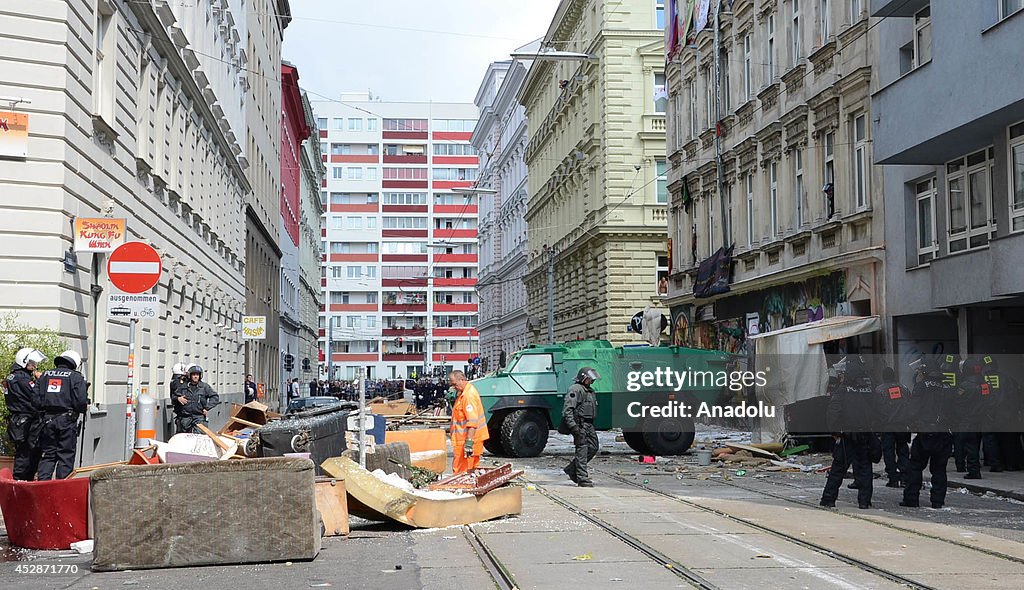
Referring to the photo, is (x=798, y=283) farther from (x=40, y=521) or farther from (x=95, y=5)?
(x=40, y=521)

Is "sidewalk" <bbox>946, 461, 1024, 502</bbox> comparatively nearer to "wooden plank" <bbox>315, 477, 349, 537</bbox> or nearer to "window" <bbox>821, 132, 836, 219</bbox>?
"wooden plank" <bbox>315, 477, 349, 537</bbox>

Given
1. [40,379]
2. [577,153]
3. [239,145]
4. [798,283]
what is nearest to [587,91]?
[577,153]

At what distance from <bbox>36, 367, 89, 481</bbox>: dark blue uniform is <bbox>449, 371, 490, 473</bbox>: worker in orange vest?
4268 millimetres

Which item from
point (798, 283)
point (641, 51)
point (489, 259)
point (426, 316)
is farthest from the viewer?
point (426, 316)

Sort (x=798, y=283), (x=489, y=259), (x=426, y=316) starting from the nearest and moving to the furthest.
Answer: (x=798, y=283), (x=489, y=259), (x=426, y=316)

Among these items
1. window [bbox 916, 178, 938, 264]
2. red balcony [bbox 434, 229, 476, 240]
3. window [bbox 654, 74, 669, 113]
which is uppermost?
red balcony [bbox 434, 229, 476, 240]

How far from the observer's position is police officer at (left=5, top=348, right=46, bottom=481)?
13094mm

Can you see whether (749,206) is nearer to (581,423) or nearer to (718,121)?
(718,121)

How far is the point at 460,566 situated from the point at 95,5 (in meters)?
10.8

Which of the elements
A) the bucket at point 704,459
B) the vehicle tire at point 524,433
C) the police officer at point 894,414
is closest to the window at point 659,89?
the vehicle tire at point 524,433

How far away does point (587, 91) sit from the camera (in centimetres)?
5119

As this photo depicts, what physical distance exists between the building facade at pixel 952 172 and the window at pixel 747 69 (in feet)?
28.6

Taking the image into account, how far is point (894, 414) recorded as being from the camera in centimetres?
1484

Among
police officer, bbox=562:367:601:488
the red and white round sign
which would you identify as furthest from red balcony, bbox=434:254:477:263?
the red and white round sign
